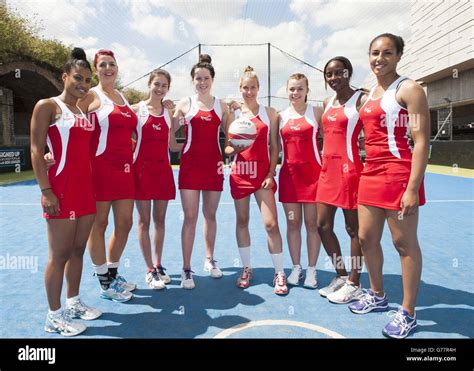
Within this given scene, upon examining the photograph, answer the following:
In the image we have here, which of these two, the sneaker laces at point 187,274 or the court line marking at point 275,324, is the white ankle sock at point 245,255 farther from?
the court line marking at point 275,324

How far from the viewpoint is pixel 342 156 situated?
381 cm

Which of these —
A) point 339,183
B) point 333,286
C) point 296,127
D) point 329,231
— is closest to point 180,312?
point 333,286

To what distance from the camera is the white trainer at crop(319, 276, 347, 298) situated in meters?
3.96

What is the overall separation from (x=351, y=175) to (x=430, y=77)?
3110 centimetres

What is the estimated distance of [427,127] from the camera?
2.94m

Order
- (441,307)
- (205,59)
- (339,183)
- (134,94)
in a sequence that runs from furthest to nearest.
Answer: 1. (134,94)
2. (205,59)
3. (339,183)
4. (441,307)

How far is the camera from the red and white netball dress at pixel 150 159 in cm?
413

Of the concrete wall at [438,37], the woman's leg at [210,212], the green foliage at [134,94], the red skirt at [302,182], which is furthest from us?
the green foliage at [134,94]

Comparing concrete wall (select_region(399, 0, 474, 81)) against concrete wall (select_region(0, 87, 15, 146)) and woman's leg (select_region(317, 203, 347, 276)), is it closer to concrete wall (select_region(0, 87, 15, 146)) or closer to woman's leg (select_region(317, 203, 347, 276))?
woman's leg (select_region(317, 203, 347, 276))

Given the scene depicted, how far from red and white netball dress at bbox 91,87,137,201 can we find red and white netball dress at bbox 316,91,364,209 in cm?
214

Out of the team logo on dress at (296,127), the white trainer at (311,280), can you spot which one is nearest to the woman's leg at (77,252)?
the team logo on dress at (296,127)

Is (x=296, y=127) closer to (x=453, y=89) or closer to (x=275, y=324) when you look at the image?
(x=275, y=324)

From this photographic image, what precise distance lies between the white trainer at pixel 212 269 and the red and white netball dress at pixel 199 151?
105cm

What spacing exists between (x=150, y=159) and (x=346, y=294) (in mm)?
2615
